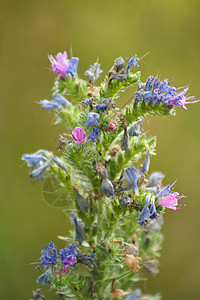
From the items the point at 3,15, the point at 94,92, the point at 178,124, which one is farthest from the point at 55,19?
the point at 94,92

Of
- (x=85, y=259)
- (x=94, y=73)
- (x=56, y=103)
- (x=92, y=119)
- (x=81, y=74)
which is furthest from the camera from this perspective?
(x=81, y=74)

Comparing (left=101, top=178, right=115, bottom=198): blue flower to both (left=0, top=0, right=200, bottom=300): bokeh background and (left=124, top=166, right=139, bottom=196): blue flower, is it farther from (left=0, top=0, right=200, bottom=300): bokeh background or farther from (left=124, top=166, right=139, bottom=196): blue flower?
(left=0, top=0, right=200, bottom=300): bokeh background

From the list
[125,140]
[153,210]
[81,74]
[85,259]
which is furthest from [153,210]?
[81,74]

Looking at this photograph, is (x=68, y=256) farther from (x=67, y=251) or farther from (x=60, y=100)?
(x=60, y=100)

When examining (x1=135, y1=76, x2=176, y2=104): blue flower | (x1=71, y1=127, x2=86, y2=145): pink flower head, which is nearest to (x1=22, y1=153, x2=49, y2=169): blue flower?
(x1=71, y1=127, x2=86, y2=145): pink flower head

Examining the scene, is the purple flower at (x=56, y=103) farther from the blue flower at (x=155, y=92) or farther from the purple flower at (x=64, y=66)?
the blue flower at (x=155, y=92)

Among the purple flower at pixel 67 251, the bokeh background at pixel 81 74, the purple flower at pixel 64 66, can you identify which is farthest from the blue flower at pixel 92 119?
the bokeh background at pixel 81 74
